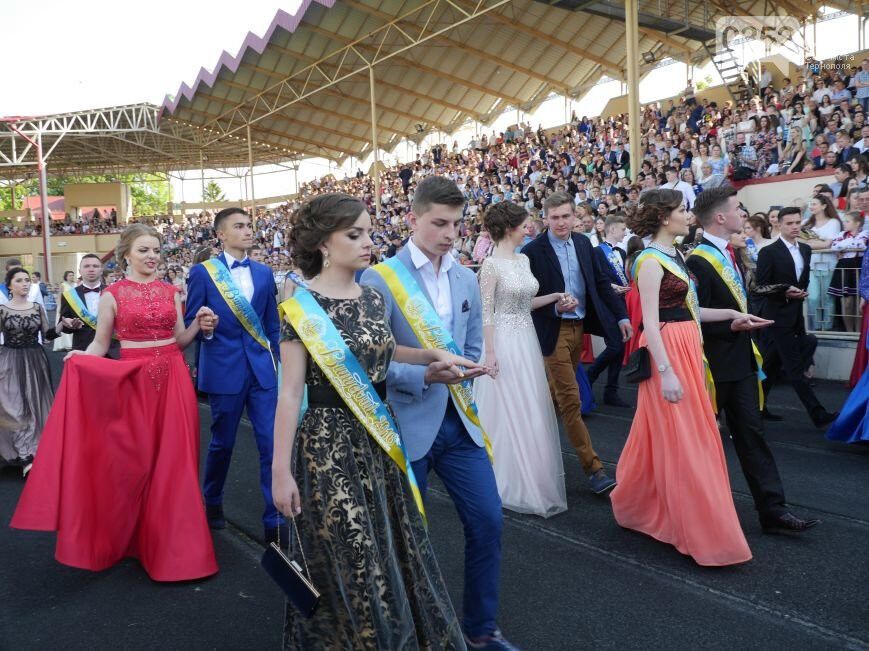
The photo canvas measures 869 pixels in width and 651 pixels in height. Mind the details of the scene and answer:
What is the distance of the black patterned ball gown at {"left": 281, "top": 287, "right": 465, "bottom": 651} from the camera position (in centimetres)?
234

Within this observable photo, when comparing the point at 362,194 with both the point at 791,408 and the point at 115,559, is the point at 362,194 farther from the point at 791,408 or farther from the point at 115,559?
the point at 115,559

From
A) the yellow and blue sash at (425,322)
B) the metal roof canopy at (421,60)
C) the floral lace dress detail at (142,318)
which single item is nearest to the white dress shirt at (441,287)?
the yellow and blue sash at (425,322)

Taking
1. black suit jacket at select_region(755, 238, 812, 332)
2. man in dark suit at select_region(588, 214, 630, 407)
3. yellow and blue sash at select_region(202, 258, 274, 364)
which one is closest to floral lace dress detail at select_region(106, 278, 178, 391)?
yellow and blue sash at select_region(202, 258, 274, 364)

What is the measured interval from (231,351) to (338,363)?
89.9 inches

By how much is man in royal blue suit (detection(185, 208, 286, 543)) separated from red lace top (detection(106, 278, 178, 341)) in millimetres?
187

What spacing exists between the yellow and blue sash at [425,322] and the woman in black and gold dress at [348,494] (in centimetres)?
29

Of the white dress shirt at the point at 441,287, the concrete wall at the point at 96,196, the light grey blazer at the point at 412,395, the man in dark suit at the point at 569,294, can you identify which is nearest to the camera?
the light grey blazer at the point at 412,395

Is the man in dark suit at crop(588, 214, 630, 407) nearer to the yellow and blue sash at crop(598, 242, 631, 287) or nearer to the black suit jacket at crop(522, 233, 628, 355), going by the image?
the yellow and blue sash at crop(598, 242, 631, 287)

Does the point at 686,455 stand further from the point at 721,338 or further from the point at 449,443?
the point at 449,443

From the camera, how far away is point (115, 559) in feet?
13.4

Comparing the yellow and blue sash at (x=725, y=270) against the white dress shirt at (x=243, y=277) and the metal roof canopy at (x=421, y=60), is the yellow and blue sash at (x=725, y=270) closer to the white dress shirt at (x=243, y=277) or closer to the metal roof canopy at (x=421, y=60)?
the white dress shirt at (x=243, y=277)

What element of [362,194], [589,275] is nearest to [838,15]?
[362,194]

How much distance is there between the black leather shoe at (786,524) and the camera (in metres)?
4.05

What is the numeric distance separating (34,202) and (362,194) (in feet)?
139
